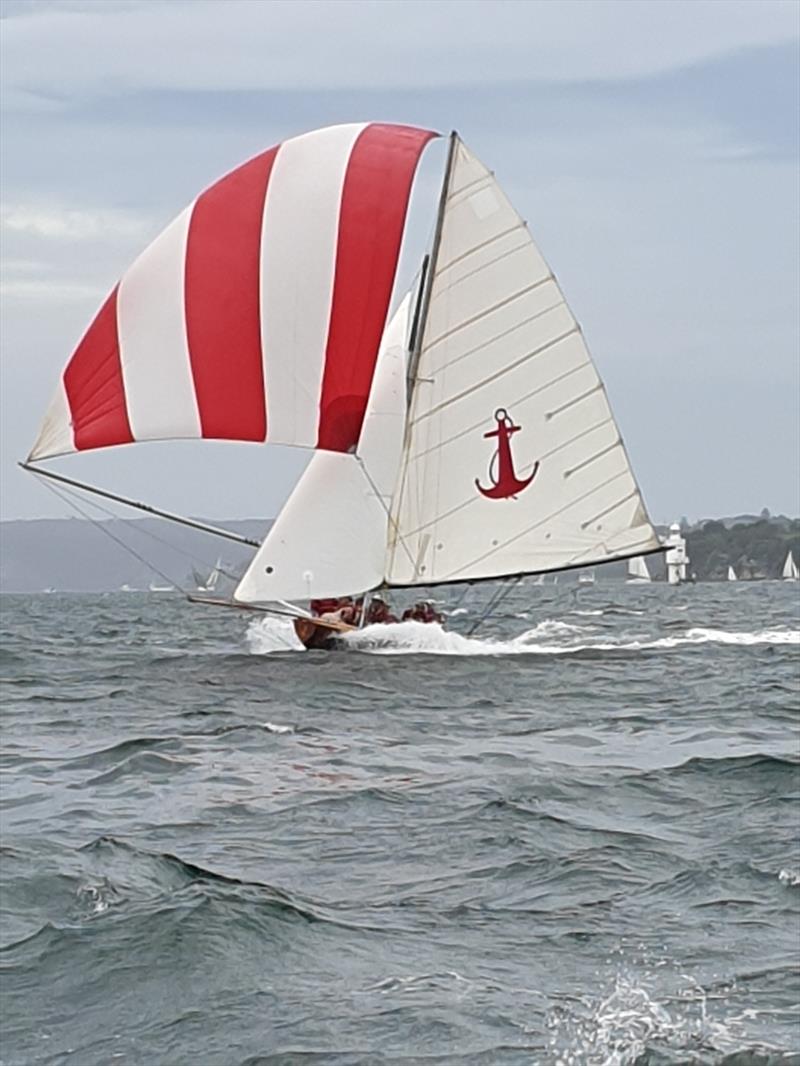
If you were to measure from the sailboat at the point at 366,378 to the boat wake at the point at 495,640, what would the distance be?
73 cm

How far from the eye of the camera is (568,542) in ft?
90.8

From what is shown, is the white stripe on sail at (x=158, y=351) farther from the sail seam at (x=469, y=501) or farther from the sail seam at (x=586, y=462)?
the sail seam at (x=586, y=462)

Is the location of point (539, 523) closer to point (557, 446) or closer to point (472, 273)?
point (557, 446)

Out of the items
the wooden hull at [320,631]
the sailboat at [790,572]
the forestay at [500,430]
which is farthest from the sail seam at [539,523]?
the sailboat at [790,572]

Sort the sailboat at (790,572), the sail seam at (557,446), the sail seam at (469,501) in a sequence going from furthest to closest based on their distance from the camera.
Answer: the sailboat at (790,572) → the sail seam at (469,501) → the sail seam at (557,446)

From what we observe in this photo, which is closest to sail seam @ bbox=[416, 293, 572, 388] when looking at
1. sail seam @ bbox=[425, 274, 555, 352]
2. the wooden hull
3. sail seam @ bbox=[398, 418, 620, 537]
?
sail seam @ bbox=[425, 274, 555, 352]

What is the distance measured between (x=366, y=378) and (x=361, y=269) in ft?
4.67

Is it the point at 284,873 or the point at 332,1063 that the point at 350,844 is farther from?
the point at 332,1063

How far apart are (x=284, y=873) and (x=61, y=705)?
10.3 meters

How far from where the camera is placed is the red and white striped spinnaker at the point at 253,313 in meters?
24.6

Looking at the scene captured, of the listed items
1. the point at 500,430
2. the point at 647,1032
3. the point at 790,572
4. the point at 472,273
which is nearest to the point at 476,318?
the point at 472,273

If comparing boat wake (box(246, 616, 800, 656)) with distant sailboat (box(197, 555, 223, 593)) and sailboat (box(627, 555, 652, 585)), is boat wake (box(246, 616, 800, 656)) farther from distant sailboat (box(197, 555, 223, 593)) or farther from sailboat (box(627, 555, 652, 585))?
sailboat (box(627, 555, 652, 585))

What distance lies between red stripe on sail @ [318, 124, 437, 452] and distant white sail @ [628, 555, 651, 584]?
113745mm

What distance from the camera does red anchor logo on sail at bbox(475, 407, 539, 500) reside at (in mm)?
27203
